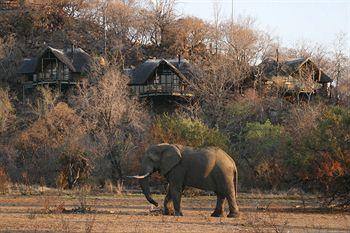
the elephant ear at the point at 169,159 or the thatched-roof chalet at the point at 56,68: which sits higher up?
the thatched-roof chalet at the point at 56,68

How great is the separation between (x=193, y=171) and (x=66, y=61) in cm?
5242

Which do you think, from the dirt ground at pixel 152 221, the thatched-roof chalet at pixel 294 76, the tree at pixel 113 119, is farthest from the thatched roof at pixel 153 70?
the dirt ground at pixel 152 221

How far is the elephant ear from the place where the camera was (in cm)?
2473

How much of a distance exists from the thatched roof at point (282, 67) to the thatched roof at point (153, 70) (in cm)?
865

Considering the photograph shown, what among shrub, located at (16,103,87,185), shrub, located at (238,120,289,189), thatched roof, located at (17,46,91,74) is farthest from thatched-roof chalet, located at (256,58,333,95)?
shrub, located at (16,103,87,185)

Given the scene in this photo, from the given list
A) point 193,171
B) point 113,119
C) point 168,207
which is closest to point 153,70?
point 113,119

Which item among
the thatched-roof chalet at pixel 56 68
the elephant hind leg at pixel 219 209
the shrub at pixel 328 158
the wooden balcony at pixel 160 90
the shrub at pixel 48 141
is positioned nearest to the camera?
the elephant hind leg at pixel 219 209

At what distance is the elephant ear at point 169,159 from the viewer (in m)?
24.7

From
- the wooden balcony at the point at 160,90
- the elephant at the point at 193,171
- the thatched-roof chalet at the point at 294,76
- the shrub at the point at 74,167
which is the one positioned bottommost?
the shrub at the point at 74,167

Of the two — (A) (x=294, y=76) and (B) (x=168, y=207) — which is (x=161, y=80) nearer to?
(A) (x=294, y=76)

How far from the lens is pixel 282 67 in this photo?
2997 inches

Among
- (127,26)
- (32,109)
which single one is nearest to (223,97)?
(32,109)

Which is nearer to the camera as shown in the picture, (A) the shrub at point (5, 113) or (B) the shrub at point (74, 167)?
(B) the shrub at point (74, 167)

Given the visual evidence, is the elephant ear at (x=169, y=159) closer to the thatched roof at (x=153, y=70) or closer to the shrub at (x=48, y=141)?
the shrub at (x=48, y=141)
